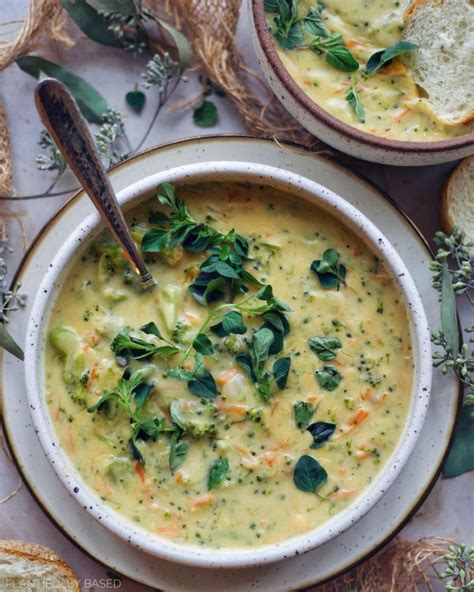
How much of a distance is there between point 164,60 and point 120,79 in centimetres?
19

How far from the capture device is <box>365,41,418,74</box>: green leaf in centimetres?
279

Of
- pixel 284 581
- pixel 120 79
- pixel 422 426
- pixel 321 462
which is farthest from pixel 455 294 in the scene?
pixel 120 79

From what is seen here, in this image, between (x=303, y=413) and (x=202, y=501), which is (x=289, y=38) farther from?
(x=202, y=501)

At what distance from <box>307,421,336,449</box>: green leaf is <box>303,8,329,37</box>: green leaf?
1219 millimetres

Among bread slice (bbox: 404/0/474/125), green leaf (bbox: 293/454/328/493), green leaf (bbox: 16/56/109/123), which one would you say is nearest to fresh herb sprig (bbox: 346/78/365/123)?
bread slice (bbox: 404/0/474/125)

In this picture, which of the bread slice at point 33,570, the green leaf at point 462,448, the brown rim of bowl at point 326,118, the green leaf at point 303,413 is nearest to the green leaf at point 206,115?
the brown rim of bowl at point 326,118

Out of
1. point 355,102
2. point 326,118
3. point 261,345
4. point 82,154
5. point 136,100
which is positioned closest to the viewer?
point 82,154

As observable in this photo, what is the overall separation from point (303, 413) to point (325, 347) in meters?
0.20

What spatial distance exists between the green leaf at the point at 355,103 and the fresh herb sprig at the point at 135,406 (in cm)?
104

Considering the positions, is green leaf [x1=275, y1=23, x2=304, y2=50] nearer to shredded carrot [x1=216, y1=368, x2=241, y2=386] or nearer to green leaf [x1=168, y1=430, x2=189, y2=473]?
shredded carrot [x1=216, y1=368, x2=241, y2=386]

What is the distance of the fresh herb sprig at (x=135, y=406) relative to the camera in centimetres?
255

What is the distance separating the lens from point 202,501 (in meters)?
2.57

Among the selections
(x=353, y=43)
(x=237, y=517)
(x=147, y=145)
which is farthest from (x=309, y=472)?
(x=353, y=43)

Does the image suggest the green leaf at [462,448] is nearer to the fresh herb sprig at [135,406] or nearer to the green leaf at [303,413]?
the green leaf at [303,413]
